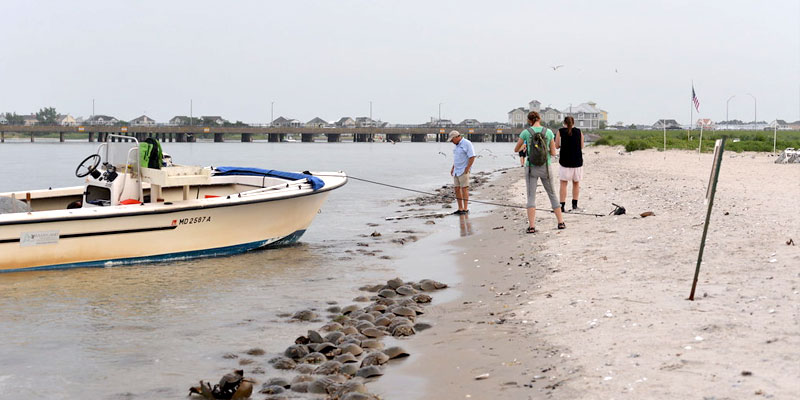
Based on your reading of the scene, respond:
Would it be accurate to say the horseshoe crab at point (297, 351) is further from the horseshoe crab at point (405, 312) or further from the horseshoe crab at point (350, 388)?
the horseshoe crab at point (405, 312)

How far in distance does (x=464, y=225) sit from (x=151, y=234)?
20.9 ft

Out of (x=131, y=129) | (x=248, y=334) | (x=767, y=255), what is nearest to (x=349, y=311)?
(x=248, y=334)

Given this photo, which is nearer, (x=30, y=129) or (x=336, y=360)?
(x=336, y=360)

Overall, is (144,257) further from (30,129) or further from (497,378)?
(30,129)

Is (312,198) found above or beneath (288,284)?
above

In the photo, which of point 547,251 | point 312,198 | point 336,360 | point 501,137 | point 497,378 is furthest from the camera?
point 501,137

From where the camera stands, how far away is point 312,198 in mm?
14125

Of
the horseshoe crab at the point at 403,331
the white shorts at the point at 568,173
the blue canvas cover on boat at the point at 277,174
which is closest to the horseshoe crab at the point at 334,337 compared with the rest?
the horseshoe crab at the point at 403,331

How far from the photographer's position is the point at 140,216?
1209cm

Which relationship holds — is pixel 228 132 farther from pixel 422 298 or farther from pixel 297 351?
pixel 297 351

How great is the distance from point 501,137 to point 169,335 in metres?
177

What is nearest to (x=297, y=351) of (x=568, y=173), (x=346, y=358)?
(x=346, y=358)

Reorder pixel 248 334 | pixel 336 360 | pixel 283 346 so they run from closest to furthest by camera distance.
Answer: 1. pixel 336 360
2. pixel 283 346
3. pixel 248 334

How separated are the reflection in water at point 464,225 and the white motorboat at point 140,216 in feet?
8.79
